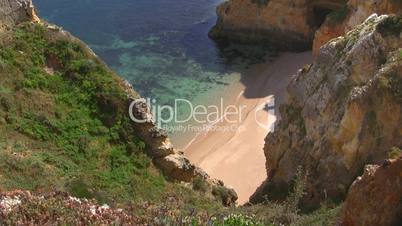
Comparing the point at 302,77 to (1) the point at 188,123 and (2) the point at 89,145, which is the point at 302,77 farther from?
(1) the point at 188,123

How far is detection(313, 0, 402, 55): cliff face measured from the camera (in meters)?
29.7

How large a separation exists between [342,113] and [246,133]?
13865mm

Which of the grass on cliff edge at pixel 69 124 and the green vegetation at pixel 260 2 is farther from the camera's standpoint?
the green vegetation at pixel 260 2

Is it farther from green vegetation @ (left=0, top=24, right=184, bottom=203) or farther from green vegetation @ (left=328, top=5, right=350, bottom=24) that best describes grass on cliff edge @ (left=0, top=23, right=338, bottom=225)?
green vegetation @ (left=328, top=5, right=350, bottom=24)

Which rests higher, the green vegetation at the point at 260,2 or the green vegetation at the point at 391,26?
the green vegetation at the point at 260,2

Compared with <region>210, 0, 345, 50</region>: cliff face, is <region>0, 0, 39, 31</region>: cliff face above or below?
below

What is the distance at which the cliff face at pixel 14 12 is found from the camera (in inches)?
946

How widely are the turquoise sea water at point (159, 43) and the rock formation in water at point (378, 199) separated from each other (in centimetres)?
2221

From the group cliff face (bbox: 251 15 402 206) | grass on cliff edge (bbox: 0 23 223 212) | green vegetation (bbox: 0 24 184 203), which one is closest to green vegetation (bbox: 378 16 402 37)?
cliff face (bbox: 251 15 402 206)

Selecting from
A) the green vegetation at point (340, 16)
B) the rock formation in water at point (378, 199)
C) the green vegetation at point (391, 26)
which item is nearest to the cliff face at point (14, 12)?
the green vegetation at point (391, 26)

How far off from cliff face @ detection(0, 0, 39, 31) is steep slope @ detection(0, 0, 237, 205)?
0.14 feet

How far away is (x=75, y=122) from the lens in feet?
73.7

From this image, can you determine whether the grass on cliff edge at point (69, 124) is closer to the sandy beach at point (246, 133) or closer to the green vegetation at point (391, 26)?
the sandy beach at point (246, 133)

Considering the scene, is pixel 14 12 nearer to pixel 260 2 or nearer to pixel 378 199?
pixel 378 199
